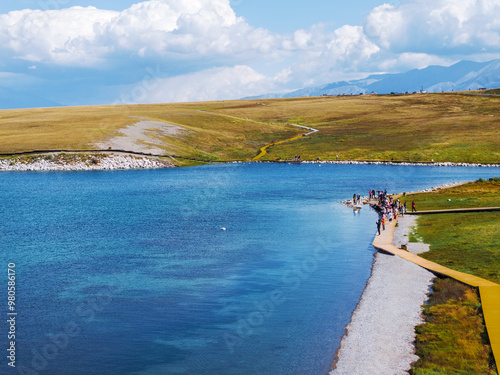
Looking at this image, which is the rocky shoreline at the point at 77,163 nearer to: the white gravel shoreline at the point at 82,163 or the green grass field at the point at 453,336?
the white gravel shoreline at the point at 82,163

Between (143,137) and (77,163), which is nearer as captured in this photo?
(77,163)

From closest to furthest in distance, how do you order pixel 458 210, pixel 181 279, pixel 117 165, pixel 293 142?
pixel 181 279, pixel 458 210, pixel 117 165, pixel 293 142

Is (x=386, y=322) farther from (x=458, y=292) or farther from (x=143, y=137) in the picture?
(x=143, y=137)

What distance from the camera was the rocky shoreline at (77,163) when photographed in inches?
5492

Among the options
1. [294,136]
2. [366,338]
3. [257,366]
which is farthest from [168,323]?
[294,136]

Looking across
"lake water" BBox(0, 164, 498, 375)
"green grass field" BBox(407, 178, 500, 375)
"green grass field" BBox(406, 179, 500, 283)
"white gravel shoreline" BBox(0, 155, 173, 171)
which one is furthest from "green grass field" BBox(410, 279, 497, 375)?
"white gravel shoreline" BBox(0, 155, 173, 171)

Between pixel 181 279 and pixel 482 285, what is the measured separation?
24.0m

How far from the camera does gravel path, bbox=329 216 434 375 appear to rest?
28250 mm

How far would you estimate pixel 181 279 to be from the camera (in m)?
45.2

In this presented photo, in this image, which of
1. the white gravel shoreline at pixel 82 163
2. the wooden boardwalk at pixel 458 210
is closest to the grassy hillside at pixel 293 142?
the white gravel shoreline at pixel 82 163

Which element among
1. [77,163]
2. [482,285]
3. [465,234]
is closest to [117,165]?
[77,163]

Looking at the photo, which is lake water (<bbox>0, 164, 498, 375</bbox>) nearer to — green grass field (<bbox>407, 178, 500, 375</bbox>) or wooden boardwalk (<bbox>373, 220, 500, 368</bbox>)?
wooden boardwalk (<bbox>373, 220, 500, 368</bbox>)

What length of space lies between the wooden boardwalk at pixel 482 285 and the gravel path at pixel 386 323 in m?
1.39

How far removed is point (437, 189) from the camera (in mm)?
100438
